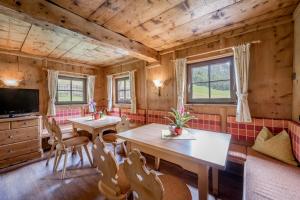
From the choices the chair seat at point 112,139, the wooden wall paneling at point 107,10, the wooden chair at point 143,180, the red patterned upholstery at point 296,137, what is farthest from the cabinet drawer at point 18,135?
the red patterned upholstery at point 296,137

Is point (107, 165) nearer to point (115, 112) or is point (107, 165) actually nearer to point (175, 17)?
point (175, 17)

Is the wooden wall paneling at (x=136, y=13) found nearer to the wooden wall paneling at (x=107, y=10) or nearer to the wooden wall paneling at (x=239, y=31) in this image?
the wooden wall paneling at (x=107, y=10)

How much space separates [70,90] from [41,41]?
5.85ft

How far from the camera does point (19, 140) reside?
2.74m

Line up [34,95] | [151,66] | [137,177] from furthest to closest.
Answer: [151,66] < [34,95] < [137,177]

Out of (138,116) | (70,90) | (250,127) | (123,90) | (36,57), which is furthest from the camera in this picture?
(123,90)

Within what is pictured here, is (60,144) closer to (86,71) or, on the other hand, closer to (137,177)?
(137,177)

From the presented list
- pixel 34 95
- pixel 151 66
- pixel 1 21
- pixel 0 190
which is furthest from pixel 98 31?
pixel 0 190

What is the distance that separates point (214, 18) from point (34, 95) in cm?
389

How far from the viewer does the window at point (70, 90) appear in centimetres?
400

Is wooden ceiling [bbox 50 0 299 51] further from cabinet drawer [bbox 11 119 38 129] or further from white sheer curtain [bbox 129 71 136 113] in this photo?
cabinet drawer [bbox 11 119 38 129]

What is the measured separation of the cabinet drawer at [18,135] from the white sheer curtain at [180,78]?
120 inches

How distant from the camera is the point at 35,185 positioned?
2.02 meters

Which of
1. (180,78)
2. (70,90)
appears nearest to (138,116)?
(180,78)
